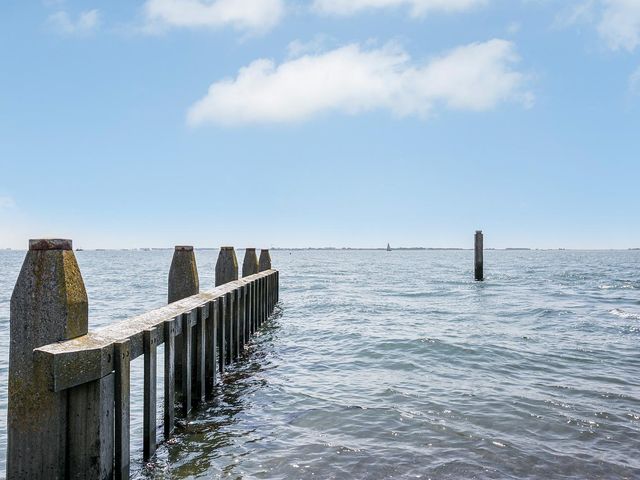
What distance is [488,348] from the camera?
1362cm

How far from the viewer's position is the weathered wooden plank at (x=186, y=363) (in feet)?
22.8

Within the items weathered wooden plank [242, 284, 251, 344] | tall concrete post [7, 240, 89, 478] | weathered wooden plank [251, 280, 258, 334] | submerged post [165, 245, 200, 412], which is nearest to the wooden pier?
tall concrete post [7, 240, 89, 478]

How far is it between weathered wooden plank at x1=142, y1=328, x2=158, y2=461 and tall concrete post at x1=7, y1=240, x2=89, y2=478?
1.15 meters

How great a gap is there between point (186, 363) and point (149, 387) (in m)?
1.39

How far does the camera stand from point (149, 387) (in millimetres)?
5664

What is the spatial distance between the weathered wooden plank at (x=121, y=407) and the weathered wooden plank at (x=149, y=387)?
2.03 ft

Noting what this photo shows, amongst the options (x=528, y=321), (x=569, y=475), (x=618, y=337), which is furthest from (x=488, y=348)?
(x=569, y=475)

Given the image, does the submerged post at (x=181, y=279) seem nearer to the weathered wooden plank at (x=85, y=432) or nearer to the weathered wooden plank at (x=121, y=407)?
the weathered wooden plank at (x=121, y=407)

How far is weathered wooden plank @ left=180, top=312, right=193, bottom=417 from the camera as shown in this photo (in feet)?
22.8

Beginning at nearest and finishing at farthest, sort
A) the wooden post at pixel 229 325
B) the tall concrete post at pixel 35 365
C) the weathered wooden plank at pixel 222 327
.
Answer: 1. the tall concrete post at pixel 35 365
2. the weathered wooden plank at pixel 222 327
3. the wooden post at pixel 229 325

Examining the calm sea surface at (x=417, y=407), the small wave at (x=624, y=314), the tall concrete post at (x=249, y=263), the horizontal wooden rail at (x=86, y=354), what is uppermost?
the tall concrete post at (x=249, y=263)

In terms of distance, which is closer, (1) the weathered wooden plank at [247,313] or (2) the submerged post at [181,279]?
(2) the submerged post at [181,279]

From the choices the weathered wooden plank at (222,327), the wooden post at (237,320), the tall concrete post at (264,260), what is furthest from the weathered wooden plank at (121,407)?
the tall concrete post at (264,260)

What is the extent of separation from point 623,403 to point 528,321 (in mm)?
10627
